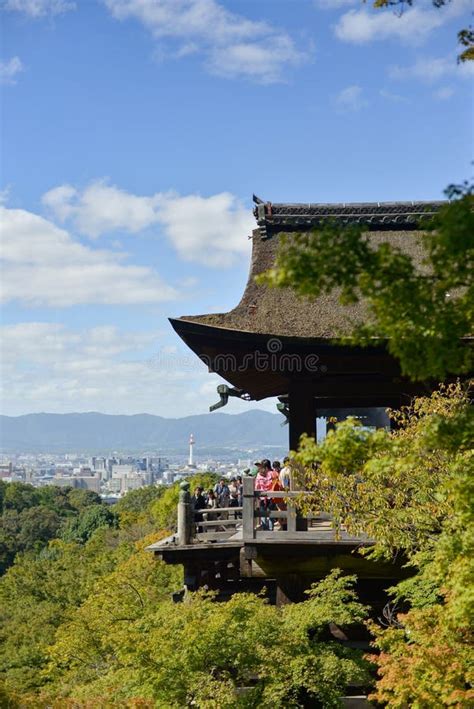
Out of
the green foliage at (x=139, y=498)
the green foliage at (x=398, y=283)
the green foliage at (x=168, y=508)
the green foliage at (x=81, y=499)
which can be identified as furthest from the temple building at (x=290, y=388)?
the green foliage at (x=81, y=499)

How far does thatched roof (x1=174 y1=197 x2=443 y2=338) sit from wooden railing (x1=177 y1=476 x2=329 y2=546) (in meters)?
2.24

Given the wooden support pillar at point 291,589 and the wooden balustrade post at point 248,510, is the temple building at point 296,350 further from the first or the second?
the wooden support pillar at point 291,589

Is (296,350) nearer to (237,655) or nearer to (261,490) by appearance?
(261,490)

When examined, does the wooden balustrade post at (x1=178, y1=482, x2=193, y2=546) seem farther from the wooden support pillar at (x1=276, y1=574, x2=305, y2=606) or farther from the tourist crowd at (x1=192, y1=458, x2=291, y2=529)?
the wooden support pillar at (x1=276, y1=574, x2=305, y2=606)

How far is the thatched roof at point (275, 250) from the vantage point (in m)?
13.1

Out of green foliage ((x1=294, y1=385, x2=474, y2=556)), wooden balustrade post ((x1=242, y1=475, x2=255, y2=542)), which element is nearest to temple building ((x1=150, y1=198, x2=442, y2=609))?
wooden balustrade post ((x1=242, y1=475, x2=255, y2=542))

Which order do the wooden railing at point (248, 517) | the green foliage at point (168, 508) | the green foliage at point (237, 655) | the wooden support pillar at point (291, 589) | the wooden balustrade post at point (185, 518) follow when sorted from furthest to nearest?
the green foliage at point (168, 508)
the wooden balustrade post at point (185, 518)
the wooden support pillar at point (291, 589)
the wooden railing at point (248, 517)
the green foliage at point (237, 655)

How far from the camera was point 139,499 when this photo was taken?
85.4 meters

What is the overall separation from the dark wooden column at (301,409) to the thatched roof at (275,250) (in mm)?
880

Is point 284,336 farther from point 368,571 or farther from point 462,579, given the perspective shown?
point 462,579

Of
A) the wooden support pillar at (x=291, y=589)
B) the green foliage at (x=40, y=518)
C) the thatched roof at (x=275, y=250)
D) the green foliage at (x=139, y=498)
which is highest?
the thatched roof at (x=275, y=250)

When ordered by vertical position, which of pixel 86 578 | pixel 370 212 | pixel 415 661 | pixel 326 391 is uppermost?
pixel 370 212

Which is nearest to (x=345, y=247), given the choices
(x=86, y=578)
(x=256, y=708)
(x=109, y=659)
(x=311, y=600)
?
(x=256, y=708)

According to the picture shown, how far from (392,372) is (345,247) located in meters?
8.36
